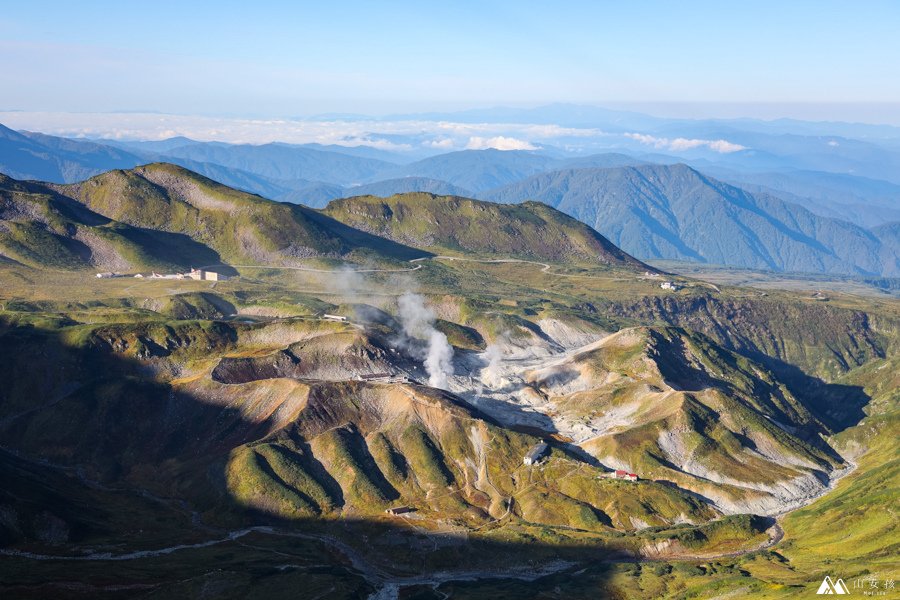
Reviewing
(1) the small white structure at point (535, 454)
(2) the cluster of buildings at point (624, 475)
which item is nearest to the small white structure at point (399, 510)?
(1) the small white structure at point (535, 454)

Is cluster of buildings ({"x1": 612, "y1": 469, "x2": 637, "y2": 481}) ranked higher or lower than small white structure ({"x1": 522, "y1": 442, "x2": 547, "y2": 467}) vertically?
lower

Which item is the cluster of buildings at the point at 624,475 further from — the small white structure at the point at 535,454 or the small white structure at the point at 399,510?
the small white structure at the point at 399,510

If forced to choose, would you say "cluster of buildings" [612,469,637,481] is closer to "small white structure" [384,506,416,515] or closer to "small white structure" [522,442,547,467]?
"small white structure" [522,442,547,467]

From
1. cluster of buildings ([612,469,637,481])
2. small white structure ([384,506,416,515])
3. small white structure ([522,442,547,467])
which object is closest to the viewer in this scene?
small white structure ([384,506,416,515])

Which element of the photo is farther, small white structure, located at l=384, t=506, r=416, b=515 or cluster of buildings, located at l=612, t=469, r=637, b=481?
cluster of buildings, located at l=612, t=469, r=637, b=481

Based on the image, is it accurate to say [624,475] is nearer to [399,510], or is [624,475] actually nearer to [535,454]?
[535,454]

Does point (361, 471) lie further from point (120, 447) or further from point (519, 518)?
point (120, 447)

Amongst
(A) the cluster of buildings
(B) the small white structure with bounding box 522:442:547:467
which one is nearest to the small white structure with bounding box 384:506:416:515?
(B) the small white structure with bounding box 522:442:547:467

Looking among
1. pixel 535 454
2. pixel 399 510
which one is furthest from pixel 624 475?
pixel 399 510
